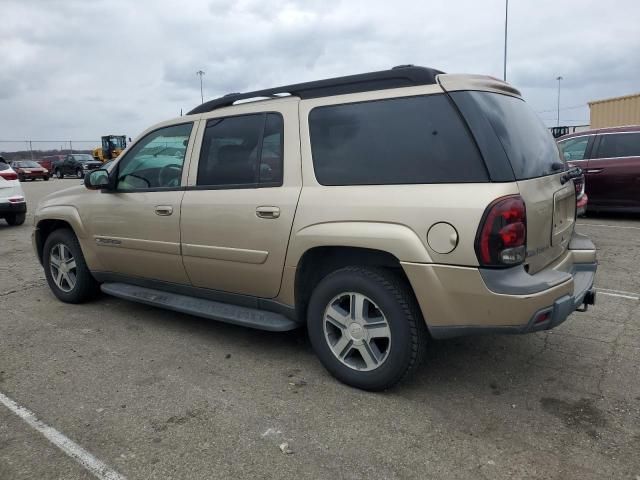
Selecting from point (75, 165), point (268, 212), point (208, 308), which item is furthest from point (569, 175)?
point (75, 165)

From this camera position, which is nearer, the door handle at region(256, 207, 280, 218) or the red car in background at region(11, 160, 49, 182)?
the door handle at region(256, 207, 280, 218)

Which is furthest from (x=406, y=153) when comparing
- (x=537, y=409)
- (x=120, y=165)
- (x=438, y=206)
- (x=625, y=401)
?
(x=120, y=165)

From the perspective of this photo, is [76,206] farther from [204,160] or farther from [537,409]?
A: [537,409]

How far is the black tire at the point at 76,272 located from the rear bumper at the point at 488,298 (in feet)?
11.0

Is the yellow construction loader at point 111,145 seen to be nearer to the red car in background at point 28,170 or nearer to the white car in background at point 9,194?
the red car in background at point 28,170

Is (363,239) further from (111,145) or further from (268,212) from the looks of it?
(111,145)

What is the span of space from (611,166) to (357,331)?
8.06 m

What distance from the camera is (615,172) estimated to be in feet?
29.8

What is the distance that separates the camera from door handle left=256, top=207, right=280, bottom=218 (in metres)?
3.29

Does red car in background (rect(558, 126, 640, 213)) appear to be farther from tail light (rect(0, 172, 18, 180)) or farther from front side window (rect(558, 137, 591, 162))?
tail light (rect(0, 172, 18, 180))

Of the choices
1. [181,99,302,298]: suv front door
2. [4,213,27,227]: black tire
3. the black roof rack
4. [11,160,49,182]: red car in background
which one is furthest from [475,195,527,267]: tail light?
[11,160,49,182]: red car in background

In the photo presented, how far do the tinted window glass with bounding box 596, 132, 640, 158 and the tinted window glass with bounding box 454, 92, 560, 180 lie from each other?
6.89 metres

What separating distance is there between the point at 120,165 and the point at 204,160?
40.3 inches

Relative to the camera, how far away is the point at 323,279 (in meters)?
3.19
